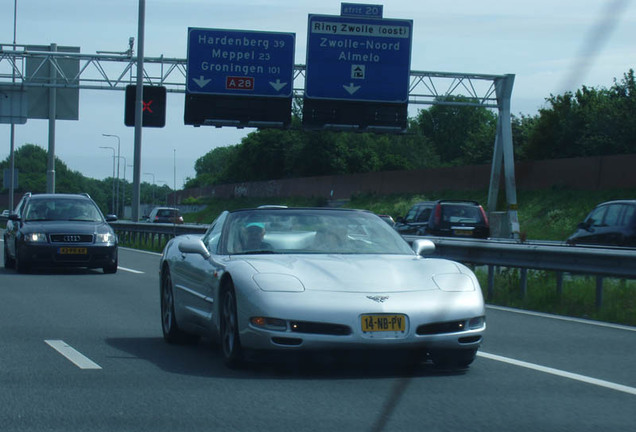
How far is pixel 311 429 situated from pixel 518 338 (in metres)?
4.79

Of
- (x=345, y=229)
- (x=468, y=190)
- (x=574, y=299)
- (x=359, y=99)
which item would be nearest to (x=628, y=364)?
(x=345, y=229)

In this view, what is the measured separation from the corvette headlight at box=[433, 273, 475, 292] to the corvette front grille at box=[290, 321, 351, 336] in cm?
81

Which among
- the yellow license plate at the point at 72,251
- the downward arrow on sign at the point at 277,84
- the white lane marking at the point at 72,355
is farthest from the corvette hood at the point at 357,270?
the downward arrow on sign at the point at 277,84

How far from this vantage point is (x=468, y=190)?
58000 millimetres

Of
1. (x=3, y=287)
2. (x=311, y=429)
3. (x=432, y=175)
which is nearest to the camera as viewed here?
(x=311, y=429)

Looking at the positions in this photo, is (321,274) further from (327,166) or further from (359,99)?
(327,166)

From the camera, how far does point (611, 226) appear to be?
57.7ft

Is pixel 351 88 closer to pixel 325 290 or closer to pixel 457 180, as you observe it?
pixel 457 180

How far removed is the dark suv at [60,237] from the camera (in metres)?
19.2

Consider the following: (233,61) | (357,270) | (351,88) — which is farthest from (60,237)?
(351,88)

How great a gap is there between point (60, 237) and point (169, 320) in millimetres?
10400

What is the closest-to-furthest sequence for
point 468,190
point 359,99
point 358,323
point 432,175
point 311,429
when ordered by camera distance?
point 311,429 → point 358,323 → point 359,99 → point 468,190 → point 432,175

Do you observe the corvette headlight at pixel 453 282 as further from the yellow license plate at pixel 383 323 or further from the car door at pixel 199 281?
the car door at pixel 199 281

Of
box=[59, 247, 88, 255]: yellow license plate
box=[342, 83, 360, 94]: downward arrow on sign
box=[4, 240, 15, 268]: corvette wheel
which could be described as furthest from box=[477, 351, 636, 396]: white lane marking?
box=[342, 83, 360, 94]: downward arrow on sign
